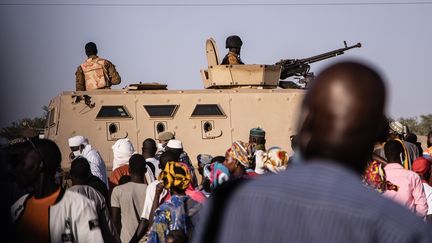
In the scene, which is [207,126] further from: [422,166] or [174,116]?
[422,166]

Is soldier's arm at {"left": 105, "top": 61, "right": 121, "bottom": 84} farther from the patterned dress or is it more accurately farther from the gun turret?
the patterned dress

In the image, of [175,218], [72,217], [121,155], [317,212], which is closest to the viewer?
[317,212]

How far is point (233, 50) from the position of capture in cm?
1466

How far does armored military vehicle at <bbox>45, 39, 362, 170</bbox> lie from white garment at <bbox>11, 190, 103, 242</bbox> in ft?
25.3

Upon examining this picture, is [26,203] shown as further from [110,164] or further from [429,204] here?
[110,164]

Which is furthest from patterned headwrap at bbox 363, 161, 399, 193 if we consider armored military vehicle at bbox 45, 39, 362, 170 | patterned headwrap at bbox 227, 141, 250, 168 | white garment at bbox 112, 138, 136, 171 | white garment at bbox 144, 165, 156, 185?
armored military vehicle at bbox 45, 39, 362, 170

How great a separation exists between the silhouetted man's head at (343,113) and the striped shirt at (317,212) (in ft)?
0.14

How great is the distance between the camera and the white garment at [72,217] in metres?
4.70

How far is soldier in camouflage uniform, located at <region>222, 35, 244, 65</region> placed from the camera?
47.8 ft

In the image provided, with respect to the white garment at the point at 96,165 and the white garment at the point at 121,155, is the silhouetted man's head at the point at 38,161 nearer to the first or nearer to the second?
the white garment at the point at 96,165

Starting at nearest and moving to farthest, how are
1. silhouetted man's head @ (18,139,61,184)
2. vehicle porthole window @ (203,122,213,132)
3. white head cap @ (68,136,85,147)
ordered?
silhouetted man's head @ (18,139,61,184) → white head cap @ (68,136,85,147) → vehicle porthole window @ (203,122,213,132)

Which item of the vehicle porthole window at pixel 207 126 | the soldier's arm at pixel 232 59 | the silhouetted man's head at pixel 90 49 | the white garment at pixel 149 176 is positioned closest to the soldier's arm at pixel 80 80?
the silhouetted man's head at pixel 90 49

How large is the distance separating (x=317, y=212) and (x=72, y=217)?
2659 mm

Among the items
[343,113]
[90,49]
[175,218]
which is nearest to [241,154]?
[175,218]
